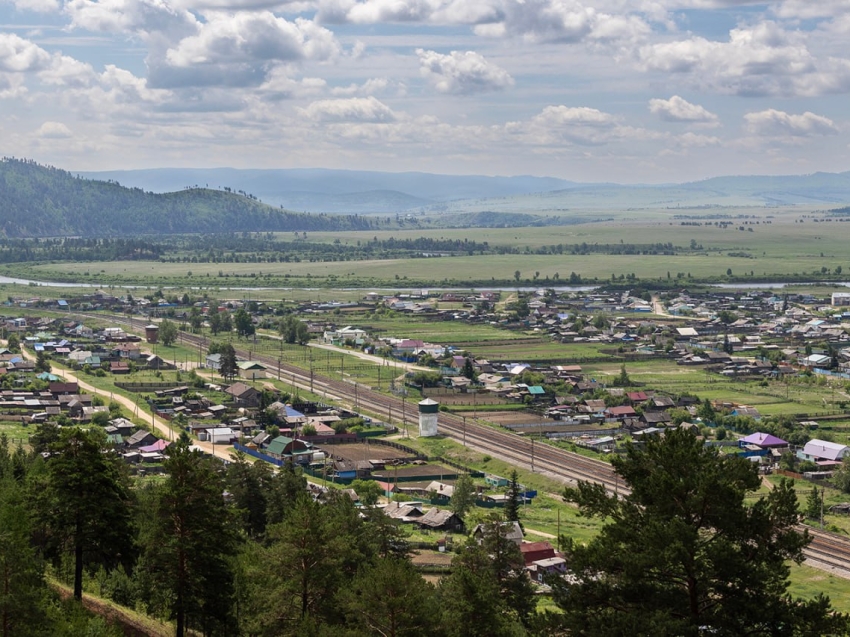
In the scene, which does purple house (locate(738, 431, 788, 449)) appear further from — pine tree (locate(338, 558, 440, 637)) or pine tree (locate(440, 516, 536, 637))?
pine tree (locate(338, 558, 440, 637))

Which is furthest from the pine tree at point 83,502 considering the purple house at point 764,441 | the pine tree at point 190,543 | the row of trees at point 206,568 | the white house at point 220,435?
the purple house at point 764,441

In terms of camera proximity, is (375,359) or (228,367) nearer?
(228,367)

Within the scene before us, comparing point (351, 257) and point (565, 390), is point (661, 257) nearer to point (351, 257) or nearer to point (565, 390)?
point (351, 257)

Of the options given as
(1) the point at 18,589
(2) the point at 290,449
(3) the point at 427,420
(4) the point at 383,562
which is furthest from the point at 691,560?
(3) the point at 427,420

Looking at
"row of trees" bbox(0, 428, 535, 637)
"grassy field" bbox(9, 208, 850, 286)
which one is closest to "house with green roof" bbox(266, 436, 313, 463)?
"row of trees" bbox(0, 428, 535, 637)

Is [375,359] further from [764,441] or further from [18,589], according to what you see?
[18,589]

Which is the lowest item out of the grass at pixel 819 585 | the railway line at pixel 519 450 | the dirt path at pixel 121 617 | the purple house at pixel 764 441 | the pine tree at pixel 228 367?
the grass at pixel 819 585

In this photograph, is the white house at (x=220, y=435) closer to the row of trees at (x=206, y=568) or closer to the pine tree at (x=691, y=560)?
the row of trees at (x=206, y=568)
